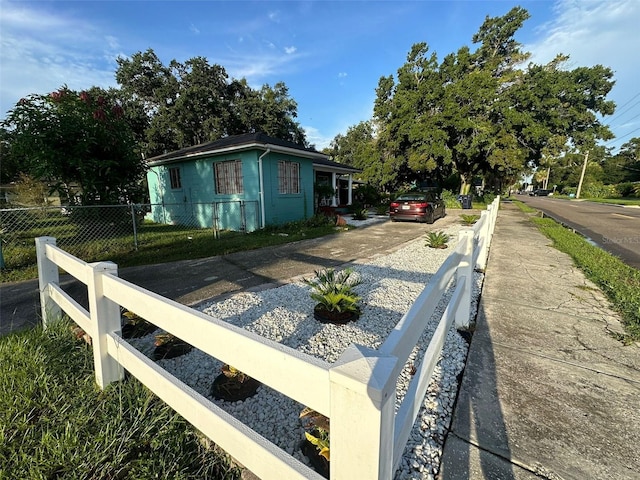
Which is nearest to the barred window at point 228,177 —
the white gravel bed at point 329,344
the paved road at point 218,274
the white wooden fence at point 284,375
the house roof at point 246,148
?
the house roof at point 246,148

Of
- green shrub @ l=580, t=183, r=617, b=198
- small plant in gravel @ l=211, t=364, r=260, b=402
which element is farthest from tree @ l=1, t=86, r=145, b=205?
green shrub @ l=580, t=183, r=617, b=198

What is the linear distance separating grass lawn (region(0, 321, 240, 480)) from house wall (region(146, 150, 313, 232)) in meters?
7.43

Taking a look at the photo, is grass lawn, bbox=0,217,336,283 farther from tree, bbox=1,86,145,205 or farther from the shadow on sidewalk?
the shadow on sidewalk

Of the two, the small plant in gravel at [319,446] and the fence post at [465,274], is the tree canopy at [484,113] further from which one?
the small plant in gravel at [319,446]

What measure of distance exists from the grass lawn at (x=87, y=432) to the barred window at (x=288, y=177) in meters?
9.47

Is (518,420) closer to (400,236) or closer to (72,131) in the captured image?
(400,236)

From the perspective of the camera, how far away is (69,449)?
155 centimetres

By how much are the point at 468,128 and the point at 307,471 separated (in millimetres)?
22438

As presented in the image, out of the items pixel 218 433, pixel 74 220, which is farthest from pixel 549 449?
pixel 74 220

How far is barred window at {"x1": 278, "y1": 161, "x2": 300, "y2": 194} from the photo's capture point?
11.1 meters

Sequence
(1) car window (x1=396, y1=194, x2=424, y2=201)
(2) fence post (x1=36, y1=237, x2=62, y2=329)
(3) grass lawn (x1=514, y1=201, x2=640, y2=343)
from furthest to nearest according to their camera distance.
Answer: (1) car window (x1=396, y1=194, x2=424, y2=201), (3) grass lawn (x1=514, y1=201, x2=640, y2=343), (2) fence post (x1=36, y1=237, x2=62, y2=329)

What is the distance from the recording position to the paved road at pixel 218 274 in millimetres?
3939

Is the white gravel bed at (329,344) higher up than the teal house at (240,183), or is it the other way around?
the teal house at (240,183)

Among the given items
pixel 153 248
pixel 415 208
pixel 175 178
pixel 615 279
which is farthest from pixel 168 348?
pixel 175 178
